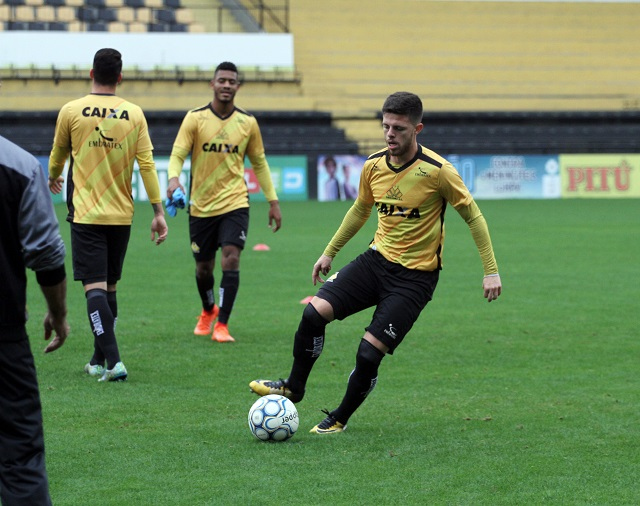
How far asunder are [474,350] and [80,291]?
5.23m

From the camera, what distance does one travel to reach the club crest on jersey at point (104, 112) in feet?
23.6

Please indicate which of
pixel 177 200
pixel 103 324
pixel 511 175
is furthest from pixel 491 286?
pixel 511 175

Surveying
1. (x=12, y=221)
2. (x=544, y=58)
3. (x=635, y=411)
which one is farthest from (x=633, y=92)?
(x=12, y=221)

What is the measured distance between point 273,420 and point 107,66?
282 centimetres

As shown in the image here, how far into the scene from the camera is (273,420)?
18.3 feet

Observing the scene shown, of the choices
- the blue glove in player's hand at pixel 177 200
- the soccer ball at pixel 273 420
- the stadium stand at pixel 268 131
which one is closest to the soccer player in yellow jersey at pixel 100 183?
the blue glove in player's hand at pixel 177 200

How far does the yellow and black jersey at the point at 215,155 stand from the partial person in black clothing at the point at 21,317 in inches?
219

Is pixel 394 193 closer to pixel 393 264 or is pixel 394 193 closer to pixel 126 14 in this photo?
pixel 393 264

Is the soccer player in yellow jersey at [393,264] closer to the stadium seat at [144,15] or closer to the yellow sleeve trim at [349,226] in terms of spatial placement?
the yellow sleeve trim at [349,226]

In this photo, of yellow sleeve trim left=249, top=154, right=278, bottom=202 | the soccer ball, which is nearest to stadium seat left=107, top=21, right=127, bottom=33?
yellow sleeve trim left=249, top=154, right=278, bottom=202

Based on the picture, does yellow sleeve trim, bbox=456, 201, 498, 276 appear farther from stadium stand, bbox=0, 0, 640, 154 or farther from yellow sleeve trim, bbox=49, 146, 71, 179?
stadium stand, bbox=0, 0, 640, 154

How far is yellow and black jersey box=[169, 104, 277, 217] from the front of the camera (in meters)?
9.12

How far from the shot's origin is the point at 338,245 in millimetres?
6293

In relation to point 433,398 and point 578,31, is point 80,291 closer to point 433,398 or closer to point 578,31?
point 433,398
